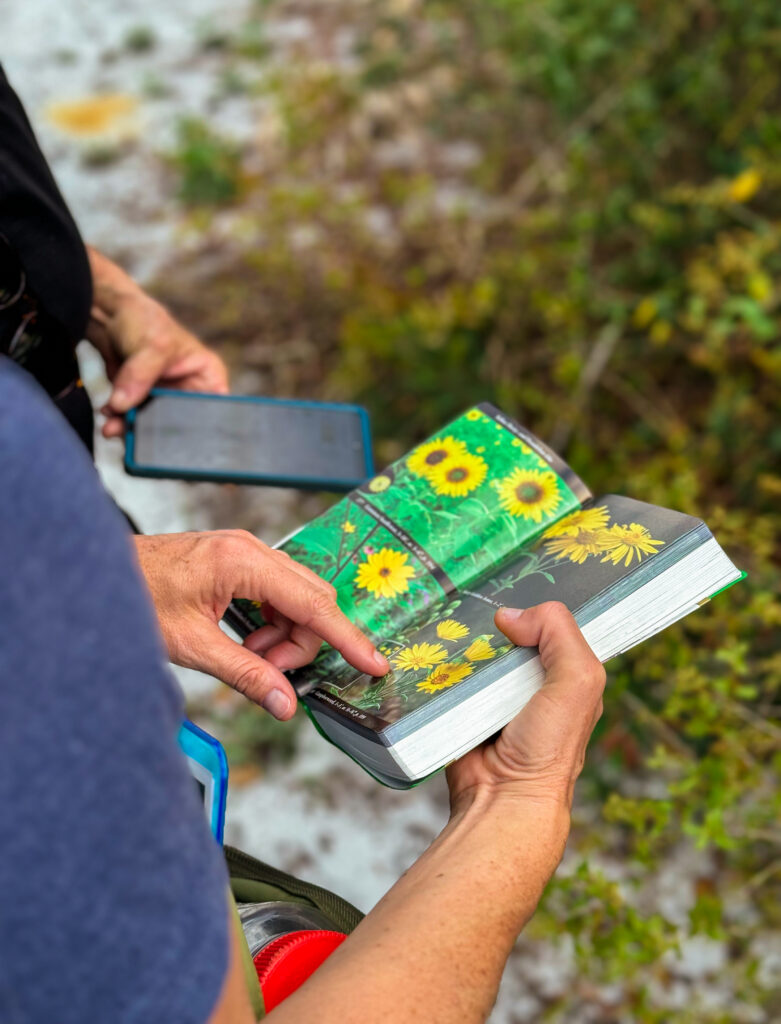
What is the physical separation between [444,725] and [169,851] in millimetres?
501

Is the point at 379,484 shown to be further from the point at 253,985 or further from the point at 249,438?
the point at 253,985

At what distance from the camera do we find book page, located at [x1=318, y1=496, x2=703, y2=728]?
1.05m

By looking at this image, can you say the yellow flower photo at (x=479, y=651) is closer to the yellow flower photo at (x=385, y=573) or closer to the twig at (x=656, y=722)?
the yellow flower photo at (x=385, y=573)

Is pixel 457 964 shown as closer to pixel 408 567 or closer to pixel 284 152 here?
pixel 408 567

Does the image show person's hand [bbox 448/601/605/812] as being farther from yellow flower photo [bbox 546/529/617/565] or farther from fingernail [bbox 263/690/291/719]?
fingernail [bbox 263/690/291/719]

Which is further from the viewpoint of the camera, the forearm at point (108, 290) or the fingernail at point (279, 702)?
the forearm at point (108, 290)

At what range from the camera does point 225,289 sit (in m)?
3.10

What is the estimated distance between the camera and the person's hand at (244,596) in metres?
1.06

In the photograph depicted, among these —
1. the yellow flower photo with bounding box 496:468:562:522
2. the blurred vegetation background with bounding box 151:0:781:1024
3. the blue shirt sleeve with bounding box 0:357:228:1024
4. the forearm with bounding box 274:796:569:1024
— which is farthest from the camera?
the blurred vegetation background with bounding box 151:0:781:1024

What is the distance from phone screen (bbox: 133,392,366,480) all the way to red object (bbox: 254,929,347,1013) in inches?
28.1

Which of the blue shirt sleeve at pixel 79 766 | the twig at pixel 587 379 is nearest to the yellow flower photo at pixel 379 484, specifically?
the blue shirt sleeve at pixel 79 766

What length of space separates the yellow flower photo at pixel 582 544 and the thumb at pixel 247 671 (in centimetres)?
38

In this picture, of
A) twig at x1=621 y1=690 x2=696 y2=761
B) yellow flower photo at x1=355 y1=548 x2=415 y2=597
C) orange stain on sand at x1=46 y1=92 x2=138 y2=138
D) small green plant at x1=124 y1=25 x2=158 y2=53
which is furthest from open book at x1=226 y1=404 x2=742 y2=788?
small green plant at x1=124 y1=25 x2=158 y2=53

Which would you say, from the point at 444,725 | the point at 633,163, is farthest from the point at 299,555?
the point at 633,163
